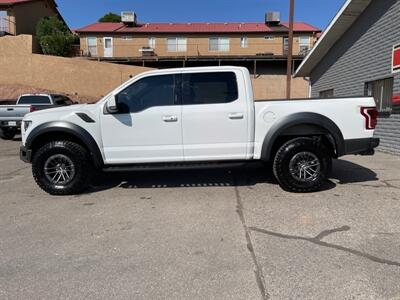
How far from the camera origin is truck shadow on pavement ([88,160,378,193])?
6777 millimetres

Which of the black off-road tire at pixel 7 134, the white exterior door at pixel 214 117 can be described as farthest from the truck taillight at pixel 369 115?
the black off-road tire at pixel 7 134

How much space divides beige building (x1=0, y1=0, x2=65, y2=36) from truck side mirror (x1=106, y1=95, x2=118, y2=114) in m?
36.4

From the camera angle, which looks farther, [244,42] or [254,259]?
[244,42]

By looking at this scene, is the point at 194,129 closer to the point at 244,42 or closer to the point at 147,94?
the point at 147,94

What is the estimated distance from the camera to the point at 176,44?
1544 inches

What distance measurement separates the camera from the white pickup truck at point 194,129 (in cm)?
605

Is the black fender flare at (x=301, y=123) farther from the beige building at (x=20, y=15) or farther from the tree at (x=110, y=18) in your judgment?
the tree at (x=110, y=18)

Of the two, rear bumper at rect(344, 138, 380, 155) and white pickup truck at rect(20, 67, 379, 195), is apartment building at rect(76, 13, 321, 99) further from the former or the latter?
rear bumper at rect(344, 138, 380, 155)

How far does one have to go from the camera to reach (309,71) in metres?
18.8

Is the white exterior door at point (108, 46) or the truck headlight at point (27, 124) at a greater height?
the white exterior door at point (108, 46)

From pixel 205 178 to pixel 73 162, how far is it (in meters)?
2.47

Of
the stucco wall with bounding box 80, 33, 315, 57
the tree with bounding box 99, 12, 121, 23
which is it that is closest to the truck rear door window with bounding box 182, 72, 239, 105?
the stucco wall with bounding box 80, 33, 315, 57

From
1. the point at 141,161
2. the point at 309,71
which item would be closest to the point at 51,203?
the point at 141,161

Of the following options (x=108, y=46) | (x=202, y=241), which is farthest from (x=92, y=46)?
(x=202, y=241)
